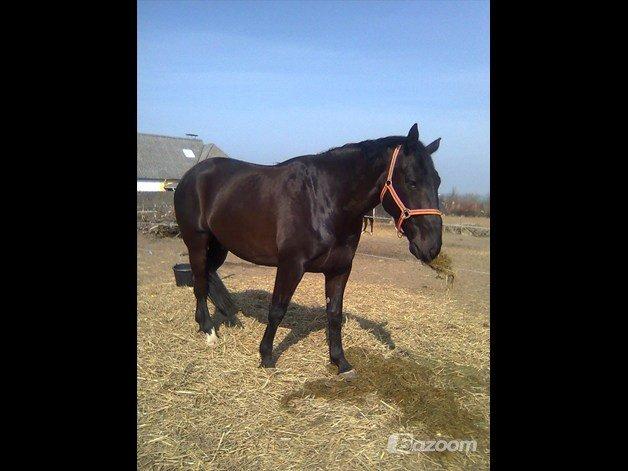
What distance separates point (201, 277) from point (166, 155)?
61.7 ft

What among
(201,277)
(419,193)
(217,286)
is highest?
(419,193)

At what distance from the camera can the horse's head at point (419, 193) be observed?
3.13m

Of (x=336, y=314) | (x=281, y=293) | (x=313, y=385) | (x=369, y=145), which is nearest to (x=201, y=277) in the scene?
(x=281, y=293)

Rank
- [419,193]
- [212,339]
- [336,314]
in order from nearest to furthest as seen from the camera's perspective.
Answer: [419,193], [336,314], [212,339]

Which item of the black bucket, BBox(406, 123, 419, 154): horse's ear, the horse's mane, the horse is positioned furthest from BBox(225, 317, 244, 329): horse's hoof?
BBox(406, 123, 419, 154): horse's ear

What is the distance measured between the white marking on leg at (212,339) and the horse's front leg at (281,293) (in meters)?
0.95

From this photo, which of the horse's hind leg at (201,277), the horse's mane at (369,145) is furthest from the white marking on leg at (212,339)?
the horse's mane at (369,145)

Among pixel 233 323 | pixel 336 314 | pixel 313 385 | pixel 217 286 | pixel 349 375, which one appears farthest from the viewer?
pixel 233 323

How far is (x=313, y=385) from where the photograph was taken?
144 inches

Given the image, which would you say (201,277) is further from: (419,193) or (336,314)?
(419,193)

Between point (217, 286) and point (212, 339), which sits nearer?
point (212, 339)

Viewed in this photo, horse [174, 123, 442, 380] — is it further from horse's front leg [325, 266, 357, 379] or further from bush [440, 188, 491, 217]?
bush [440, 188, 491, 217]
